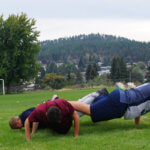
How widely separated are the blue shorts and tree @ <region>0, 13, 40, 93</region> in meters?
36.6

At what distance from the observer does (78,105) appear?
6195 millimetres

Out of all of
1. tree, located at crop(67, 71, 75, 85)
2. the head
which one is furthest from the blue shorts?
tree, located at crop(67, 71, 75, 85)

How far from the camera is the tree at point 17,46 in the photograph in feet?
139

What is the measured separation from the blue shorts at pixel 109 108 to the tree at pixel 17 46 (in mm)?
36613

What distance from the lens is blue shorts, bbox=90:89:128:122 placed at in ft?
19.9

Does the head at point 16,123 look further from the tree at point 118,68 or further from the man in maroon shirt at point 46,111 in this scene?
the tree at point 118,68

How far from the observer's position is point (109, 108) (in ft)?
20.0

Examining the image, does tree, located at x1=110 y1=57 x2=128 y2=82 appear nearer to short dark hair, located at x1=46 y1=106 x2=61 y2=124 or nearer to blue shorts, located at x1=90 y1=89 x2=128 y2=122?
blue shorts, located at x1=90 y1=89 x2=128 y2=122

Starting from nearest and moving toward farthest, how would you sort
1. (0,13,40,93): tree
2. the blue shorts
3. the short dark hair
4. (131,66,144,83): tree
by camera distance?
the short dark hair → the blue shorts → (131,66,144,83): tree → (0,13,40,93): tree

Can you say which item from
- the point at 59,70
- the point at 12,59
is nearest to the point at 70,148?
the point at 12,59

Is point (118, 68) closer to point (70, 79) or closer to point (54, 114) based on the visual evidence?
point (70, 79)

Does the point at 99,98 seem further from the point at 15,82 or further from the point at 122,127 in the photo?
the point at 15,82

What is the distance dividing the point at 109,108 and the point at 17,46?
125ft

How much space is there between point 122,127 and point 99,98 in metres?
0.86
